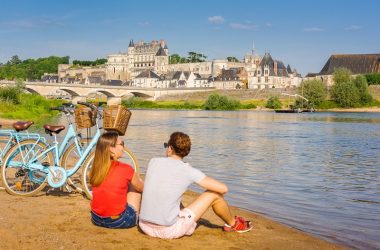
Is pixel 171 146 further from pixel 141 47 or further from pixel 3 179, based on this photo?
pixel 141 47

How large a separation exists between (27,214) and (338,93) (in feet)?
267

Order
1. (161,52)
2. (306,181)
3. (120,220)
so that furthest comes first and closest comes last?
(161,52), (306,181), (120,220)

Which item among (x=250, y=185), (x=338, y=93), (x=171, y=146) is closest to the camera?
(x=171, y=146)

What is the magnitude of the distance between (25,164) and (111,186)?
2.52 meters

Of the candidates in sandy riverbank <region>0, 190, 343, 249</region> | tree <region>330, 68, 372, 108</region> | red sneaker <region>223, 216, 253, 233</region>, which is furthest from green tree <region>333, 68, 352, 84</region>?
red sneaker <region>223, 216, 253, 233</region>

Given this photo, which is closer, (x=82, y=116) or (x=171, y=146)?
(x=171, y=146)

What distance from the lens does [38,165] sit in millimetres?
7805

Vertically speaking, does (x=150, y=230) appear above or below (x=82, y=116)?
below

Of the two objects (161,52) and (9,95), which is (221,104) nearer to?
(9,95)

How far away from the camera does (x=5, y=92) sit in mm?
47969

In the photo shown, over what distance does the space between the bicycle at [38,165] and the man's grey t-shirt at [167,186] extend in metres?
2.04

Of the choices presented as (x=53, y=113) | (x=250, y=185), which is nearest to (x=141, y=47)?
(x=53, y=113)

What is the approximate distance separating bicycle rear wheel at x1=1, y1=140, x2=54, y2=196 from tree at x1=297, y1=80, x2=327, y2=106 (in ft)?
253

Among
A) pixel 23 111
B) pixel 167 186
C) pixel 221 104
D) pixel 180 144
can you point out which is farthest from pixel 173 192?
pixel 221 104
